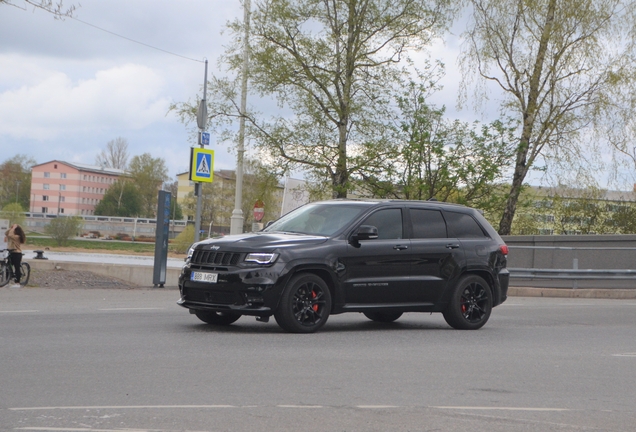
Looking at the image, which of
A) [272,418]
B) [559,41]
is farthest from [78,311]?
[559,41]

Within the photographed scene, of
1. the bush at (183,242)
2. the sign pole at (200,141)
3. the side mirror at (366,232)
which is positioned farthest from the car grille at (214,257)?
the bush at (183,242)

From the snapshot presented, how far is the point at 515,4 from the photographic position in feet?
109

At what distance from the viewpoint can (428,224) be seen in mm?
13219

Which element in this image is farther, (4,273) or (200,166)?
(200,166)

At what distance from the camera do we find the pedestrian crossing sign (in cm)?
2519

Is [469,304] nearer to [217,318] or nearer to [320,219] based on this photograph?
[320,219]

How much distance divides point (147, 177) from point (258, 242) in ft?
464

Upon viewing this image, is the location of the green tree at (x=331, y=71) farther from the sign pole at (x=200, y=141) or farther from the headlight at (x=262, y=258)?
the headlight at (x=262, y=258)

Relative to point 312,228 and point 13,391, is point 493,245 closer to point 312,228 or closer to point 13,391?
point 312,228

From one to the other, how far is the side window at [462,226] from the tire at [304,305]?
2561 millimetres

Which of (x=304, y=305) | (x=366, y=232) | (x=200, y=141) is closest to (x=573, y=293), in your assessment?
(x=200, y=141)

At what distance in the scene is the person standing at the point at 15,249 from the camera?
20781 mm

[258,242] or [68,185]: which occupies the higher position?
[68,185]

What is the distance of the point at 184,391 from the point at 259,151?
24.6 meters
